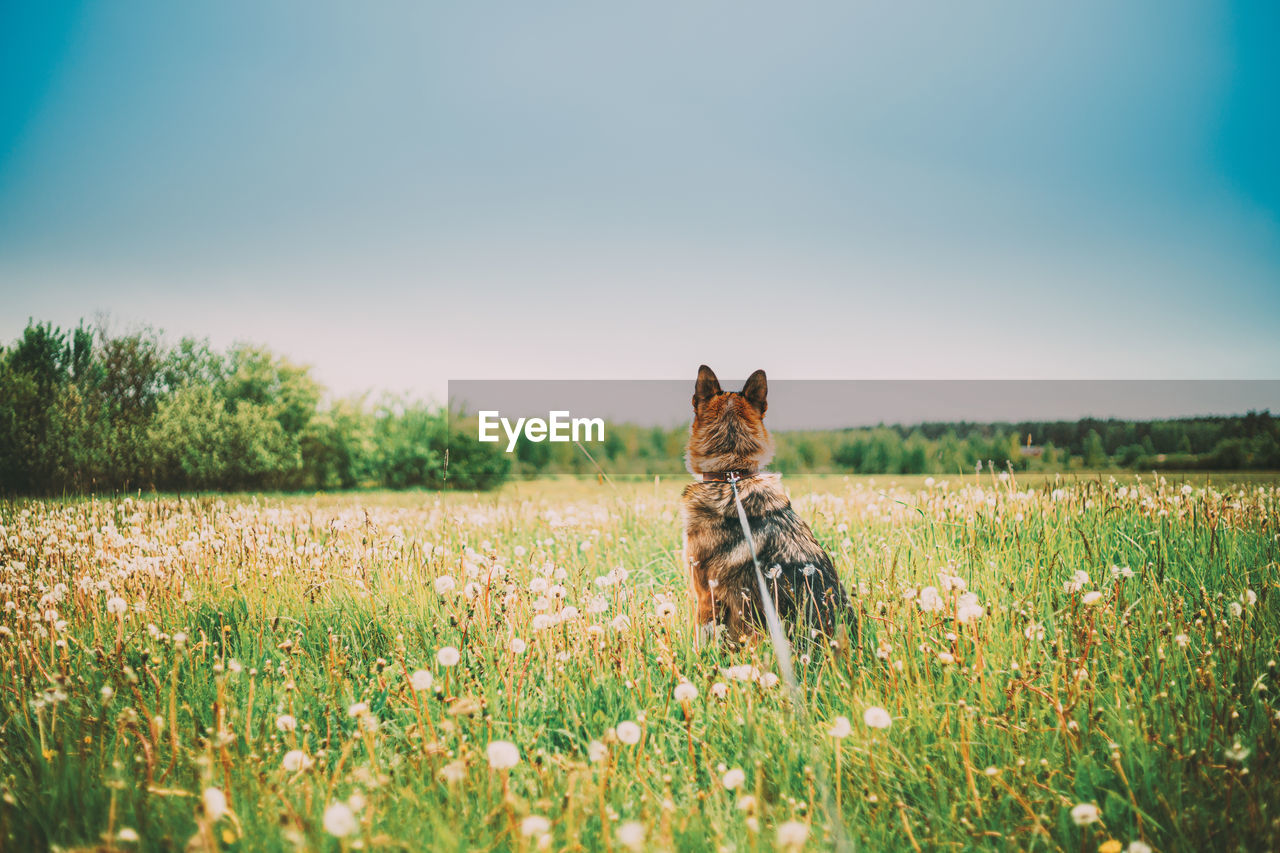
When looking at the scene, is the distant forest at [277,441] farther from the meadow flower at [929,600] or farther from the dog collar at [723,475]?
the meadow flower at [929,600]

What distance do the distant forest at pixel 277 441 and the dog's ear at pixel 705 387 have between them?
0.71 m

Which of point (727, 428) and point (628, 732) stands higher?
point (727, 428)

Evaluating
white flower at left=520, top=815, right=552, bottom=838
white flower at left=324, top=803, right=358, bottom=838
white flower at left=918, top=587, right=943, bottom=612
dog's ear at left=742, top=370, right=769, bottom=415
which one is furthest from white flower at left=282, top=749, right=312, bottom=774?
dog's ear at left=742, top=370, right=769, bottom=415

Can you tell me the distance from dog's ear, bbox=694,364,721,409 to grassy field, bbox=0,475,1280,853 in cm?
201

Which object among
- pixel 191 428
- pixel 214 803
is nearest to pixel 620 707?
pixel 214 803

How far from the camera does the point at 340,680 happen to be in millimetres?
3086

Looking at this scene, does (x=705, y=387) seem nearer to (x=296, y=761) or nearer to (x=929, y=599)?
(x=929, y=599)

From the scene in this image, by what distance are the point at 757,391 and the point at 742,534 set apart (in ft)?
6.08

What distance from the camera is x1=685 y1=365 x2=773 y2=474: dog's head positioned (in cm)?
537

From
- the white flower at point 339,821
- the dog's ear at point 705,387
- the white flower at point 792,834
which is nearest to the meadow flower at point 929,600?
the white flower at point 792,834

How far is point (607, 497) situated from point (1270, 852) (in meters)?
8.17

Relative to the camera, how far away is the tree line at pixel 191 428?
13711 millimetres

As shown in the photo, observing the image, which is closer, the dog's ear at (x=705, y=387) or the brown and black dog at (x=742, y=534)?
the brown and black dog at (x=742, y=534)

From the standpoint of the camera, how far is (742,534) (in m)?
4.50
